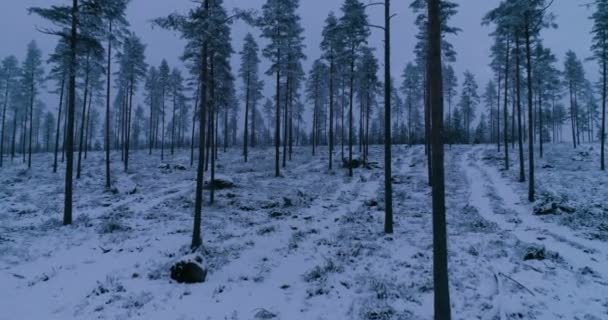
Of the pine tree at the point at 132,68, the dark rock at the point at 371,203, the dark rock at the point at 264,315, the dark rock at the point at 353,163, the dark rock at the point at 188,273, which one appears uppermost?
the pine tree at the point at 132,68

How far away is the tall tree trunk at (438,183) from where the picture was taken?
5566 mm

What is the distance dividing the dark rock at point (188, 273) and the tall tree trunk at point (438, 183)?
6431 millimetres

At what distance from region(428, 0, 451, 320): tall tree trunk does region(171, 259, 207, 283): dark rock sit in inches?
253

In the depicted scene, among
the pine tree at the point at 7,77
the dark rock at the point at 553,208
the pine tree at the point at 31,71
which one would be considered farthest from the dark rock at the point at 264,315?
the pine tree at the point at 7,77

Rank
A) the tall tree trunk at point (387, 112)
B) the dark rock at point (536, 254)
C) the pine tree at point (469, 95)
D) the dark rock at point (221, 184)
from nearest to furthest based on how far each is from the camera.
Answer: the dark rock at point (536, 254), the tall tree trunk at point (387, 112), the dark rock at point (221, 184), the pine tree at point (469, 95)

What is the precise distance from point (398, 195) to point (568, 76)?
1496 inches

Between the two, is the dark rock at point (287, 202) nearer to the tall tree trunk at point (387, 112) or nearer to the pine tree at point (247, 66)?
the tall tree trunk at point (387, 112)

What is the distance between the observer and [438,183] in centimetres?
562

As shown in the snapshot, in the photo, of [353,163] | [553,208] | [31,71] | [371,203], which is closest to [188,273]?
[371,203]

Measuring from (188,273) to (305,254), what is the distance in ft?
13.3

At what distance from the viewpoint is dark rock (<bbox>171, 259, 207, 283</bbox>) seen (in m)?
8.72

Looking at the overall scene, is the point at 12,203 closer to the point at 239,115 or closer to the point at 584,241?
the point at 584,241

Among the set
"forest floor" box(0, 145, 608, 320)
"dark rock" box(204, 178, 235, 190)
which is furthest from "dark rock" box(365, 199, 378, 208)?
"dark rock" box(204, 178, 235, 190)

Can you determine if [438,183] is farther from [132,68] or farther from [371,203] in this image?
[132,68]
